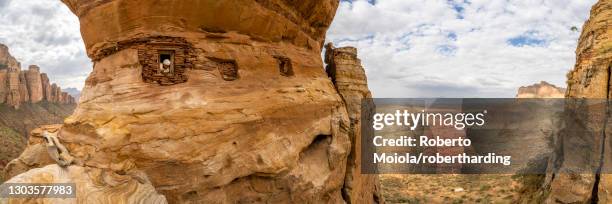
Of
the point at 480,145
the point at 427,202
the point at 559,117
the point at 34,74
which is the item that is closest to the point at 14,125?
the point at 34,74

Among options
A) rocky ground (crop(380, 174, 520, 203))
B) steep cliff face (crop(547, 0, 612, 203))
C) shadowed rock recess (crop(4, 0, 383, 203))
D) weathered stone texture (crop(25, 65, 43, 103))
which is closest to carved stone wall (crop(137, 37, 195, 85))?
shadowed rock recess (crop(4, 0, 383, 203))

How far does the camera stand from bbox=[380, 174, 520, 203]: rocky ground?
33.9 metres

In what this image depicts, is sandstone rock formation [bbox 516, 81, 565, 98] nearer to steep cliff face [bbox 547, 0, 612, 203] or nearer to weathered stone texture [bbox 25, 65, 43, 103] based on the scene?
steep cliff face [bbox 547, 0, 612, 203]

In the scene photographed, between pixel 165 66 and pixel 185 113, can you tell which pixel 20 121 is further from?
pixel 185 113

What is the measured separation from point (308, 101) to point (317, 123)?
3.00 ft

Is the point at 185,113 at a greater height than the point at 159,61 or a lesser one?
lesser

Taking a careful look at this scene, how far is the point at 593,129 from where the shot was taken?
16.8 metres

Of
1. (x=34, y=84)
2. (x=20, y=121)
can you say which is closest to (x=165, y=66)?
(x=20, y=121)

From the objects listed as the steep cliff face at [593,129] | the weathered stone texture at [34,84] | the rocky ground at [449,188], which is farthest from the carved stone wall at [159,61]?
the weathered stone texture at [34,84]

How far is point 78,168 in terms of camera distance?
783cm

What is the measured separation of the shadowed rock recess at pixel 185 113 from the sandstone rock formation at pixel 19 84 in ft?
328

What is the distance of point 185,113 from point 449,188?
3795 centimetres

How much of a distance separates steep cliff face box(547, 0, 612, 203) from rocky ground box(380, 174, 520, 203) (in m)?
14.4

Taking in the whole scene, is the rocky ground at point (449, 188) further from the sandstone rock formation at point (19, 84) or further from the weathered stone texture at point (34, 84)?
the weathered stone texture at point (34, 84)
